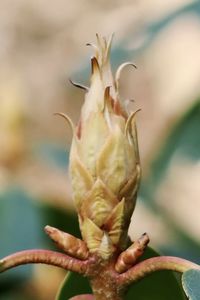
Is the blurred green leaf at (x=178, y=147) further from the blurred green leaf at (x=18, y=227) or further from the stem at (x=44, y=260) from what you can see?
the stem at (x=44, y=260)

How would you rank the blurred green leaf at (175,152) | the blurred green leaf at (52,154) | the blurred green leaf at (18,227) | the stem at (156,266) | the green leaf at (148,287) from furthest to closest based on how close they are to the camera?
1. the blurred green leaf at (52,154)
2. the blurred green leaf at (175,152)
3. the blurred green leaf at (18,227)
4. the green leaf at (148,287)
5. the stem at (156,266)

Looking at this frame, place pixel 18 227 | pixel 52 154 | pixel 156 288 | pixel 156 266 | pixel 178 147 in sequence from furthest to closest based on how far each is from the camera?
1. pixel 52 154
2. pixel 178 147
3. pixel 18 227
4. pixel 156 288
5. pixel 156 266

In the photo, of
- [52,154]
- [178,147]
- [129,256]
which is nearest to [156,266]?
[129,256]

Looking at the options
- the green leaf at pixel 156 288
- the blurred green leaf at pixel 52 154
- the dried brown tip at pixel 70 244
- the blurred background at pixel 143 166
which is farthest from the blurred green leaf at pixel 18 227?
the dried brown tip at pixel 70 244

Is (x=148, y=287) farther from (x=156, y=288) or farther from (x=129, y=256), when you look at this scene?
(x=129, y=256)

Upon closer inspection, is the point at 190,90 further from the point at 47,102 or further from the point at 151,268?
the point at 47,102

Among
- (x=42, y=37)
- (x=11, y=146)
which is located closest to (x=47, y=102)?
(x=42, y=37)
